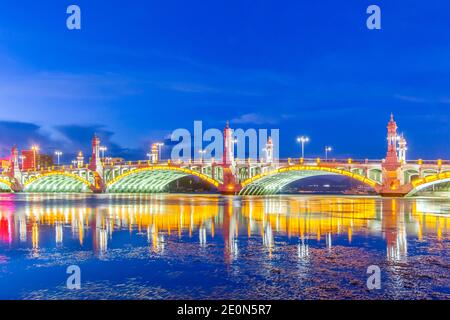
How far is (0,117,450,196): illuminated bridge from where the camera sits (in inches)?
2842

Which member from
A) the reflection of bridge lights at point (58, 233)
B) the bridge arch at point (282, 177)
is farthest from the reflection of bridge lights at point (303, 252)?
the bridge arch at point (282, 177)

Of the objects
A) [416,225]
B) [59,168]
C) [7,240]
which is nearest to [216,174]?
[59,168]

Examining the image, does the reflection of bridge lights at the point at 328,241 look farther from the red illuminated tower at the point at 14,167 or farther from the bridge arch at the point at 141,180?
the red illuminated tower at the point at 14,167

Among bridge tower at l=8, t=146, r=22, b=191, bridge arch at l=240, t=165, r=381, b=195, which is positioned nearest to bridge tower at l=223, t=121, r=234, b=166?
bridge arch at l=240, t=165, r=381, b=195

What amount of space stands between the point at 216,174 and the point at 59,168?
54408mm

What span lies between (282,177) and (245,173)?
7265 mm

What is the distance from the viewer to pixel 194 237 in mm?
20781

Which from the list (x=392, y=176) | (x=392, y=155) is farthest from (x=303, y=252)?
(x=392, y=155)

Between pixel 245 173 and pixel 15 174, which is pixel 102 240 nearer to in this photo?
pixel 245 173

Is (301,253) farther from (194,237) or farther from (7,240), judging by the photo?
(7,240)

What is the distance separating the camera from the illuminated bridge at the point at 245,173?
237 ft
